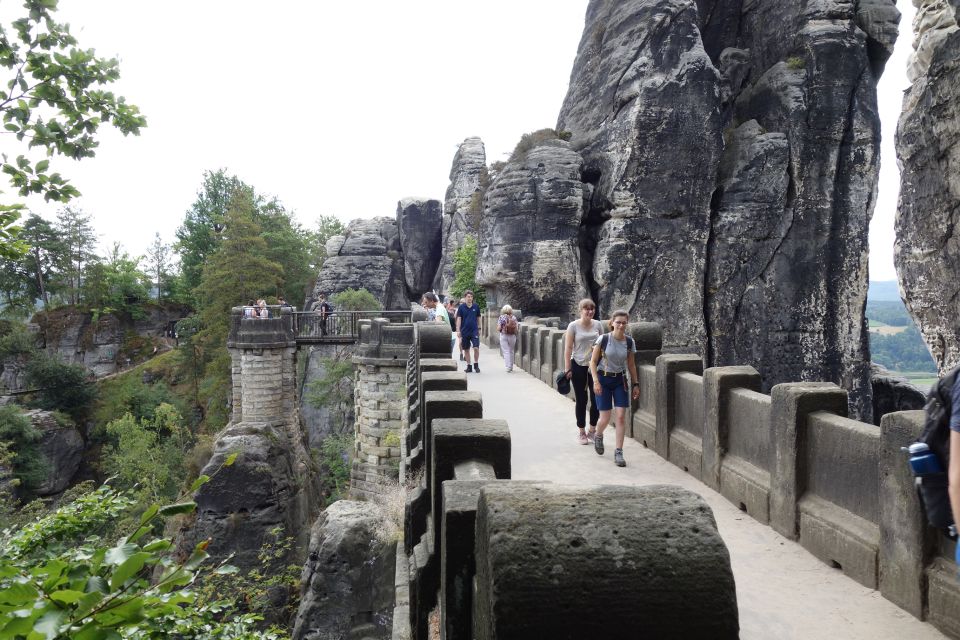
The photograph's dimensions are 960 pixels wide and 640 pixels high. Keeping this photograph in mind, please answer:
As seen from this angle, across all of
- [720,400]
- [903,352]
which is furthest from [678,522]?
[903,352]

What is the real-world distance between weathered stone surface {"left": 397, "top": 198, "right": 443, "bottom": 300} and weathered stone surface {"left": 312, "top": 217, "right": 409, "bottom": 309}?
6.02 ft

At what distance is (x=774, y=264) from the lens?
2961 centimetres

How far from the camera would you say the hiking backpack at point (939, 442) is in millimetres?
2297

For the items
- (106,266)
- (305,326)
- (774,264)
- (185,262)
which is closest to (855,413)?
(774,264)

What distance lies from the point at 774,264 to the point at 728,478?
27.2 m

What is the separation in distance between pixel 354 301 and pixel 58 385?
18901mm

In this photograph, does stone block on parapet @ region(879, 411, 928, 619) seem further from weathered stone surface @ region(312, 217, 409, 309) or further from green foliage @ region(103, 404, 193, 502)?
weathered stone surface @ region(312, 217, 409, 309)

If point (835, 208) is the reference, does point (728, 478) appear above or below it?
below

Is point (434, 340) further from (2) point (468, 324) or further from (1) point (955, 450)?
(1) point (955, 450)

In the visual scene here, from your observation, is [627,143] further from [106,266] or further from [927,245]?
[106,266]

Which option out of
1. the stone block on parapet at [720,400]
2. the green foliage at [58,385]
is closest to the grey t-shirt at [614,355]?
the stone block on parapet at [720,400]

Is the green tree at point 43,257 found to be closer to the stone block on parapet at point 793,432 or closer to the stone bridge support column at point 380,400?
the stone bridge support column at point 380,400

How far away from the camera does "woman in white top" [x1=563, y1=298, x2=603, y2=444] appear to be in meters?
7.37

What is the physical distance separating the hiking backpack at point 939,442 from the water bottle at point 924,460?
0.01 meters
